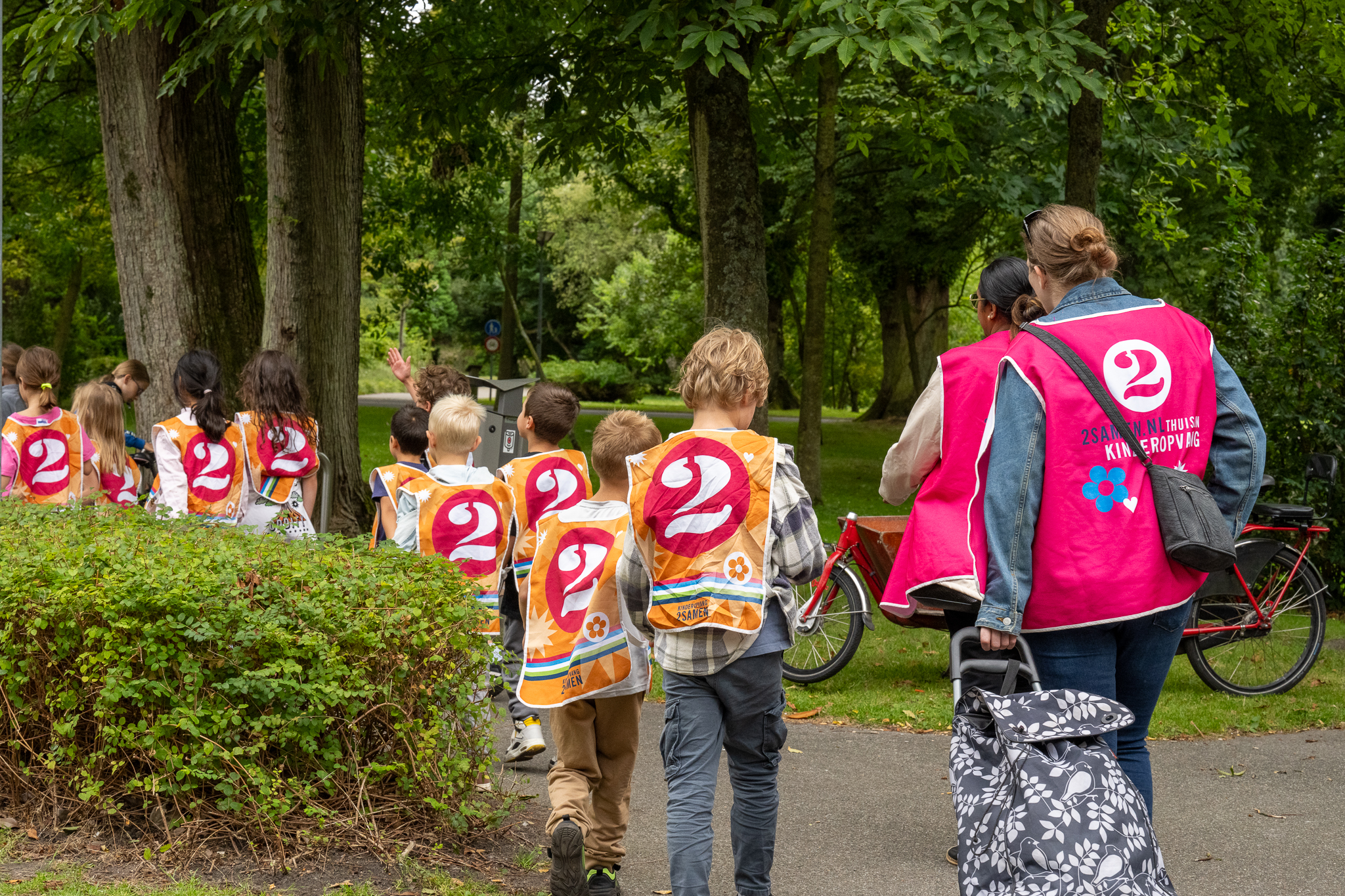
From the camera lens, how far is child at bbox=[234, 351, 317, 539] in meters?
6.00

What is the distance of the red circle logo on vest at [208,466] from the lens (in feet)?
19.4

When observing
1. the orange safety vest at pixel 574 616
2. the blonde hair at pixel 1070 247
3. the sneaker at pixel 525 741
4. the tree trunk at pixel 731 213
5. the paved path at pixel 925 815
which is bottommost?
the paved path at pixel 925 815

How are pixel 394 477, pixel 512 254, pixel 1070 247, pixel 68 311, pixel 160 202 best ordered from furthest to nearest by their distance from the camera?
pixel 68 311, pixel 512 254, pixel 160 202, pixel 394 477, pixel 1070 247

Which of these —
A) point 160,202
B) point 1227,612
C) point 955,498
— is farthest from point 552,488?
point 160,202

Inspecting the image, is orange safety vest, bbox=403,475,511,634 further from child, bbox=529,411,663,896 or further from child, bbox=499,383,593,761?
child, bbox=529,411,663,896

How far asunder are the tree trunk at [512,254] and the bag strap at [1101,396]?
712 inches

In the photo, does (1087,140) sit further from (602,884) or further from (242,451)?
(602,884)

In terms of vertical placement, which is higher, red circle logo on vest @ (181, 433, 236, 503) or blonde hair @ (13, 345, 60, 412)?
blonde hair @ (13, 345, 60, 412)

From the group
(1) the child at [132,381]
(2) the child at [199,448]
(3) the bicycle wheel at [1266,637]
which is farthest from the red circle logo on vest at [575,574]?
(1) the child at [132,381]

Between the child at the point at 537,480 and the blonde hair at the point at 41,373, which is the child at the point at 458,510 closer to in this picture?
the child at the point at 537,480

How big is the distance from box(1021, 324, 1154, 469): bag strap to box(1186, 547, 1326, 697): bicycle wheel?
4.04m

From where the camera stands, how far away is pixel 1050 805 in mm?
2410

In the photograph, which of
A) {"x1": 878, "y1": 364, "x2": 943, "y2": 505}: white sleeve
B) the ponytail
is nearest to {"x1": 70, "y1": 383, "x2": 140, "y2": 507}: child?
the ponytail

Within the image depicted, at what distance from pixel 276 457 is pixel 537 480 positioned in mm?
1740
